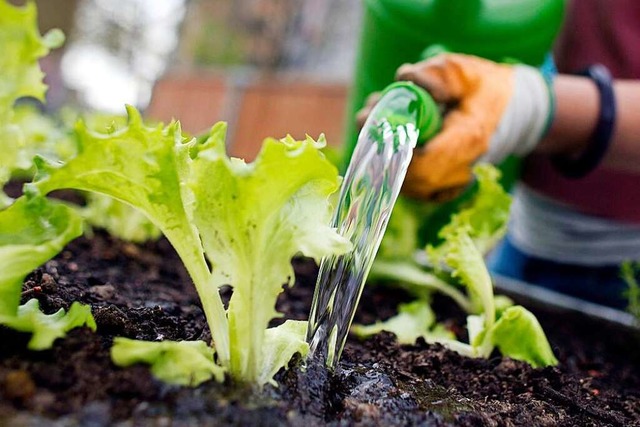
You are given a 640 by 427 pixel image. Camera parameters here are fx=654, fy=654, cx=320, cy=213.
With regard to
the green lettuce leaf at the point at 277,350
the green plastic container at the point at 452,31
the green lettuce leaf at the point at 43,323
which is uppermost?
the green plastic container at the point at 452,31

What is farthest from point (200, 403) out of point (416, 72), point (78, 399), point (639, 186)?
point (639, 186)

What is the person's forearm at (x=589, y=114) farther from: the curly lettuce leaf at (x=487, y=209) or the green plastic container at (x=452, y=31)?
the curly lettuce leaf at (x=487, y=209)

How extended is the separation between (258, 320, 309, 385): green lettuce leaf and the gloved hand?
0.63 m

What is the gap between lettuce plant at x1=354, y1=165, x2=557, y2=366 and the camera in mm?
878

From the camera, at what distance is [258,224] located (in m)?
0.56

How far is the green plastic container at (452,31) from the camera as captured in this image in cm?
141

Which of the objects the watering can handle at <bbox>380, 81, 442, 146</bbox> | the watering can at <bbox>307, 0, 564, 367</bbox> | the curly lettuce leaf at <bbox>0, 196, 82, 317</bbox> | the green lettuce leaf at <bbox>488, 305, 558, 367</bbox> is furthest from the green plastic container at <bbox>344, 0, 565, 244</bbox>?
the curly lettuce leaf at <bbox>0, 196, 82, 317</bbox>

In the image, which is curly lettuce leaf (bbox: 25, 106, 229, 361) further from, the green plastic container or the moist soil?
the green plastic container

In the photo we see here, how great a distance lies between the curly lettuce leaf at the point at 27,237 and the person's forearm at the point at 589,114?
1.07 m

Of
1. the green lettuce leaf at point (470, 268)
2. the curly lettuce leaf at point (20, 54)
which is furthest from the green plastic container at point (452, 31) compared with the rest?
the curly lettuce leaf at point (20, 54)

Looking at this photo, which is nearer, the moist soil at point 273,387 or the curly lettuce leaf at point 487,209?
the moist soil at point 273,387

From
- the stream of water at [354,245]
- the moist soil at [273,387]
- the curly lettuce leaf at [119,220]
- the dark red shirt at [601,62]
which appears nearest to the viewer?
the moist soil at [273,387]

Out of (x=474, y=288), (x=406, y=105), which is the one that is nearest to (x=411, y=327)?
(x=474, y=288)

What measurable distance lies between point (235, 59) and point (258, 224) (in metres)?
10.3
